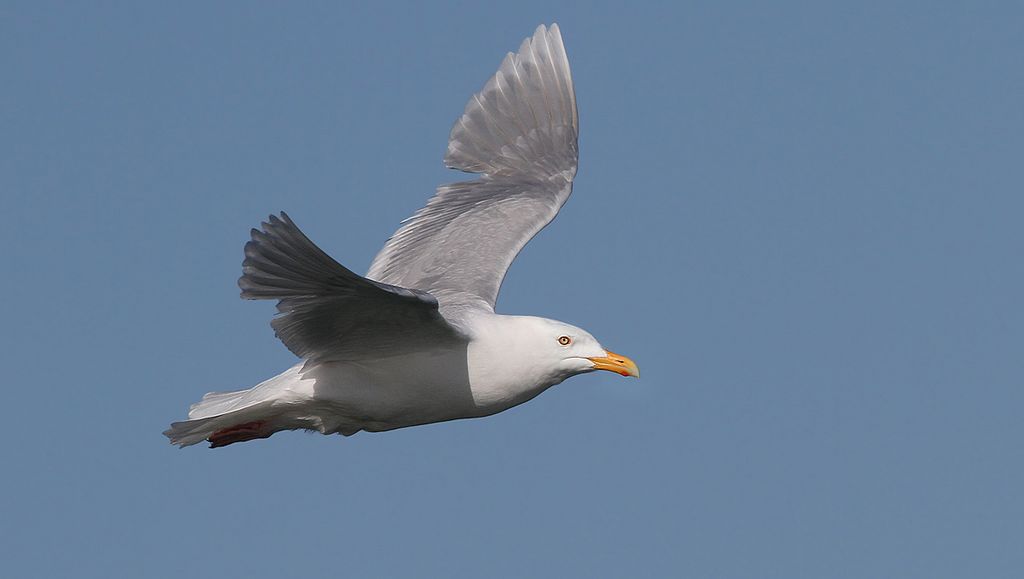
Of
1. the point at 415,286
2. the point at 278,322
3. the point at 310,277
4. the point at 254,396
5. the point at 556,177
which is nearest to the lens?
the point at 310,277

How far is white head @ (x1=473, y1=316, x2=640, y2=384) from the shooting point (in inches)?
486

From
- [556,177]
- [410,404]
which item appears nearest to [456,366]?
[410,404]

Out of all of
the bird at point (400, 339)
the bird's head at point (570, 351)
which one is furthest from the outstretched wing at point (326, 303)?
the bird's head at point (570, 351)

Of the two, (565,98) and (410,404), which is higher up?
(565,98)

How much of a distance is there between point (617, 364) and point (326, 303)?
242 centimetres

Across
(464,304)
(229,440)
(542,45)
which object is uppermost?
(542,45)

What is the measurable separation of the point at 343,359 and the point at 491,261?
105 inches

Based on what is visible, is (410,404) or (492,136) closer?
(410,404)

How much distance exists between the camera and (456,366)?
12.3m

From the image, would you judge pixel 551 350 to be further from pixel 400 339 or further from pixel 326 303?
pixel 326 303

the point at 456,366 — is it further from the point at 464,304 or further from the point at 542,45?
the point at 542,45

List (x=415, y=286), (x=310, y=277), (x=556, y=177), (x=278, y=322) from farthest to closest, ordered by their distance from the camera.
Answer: (x=556, y=177) < (x=415, y=286) < (x=278, y=322) < (x=310, y=277)

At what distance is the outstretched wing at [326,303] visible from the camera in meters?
10.7

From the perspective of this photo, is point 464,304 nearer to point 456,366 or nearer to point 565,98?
point 456,366
